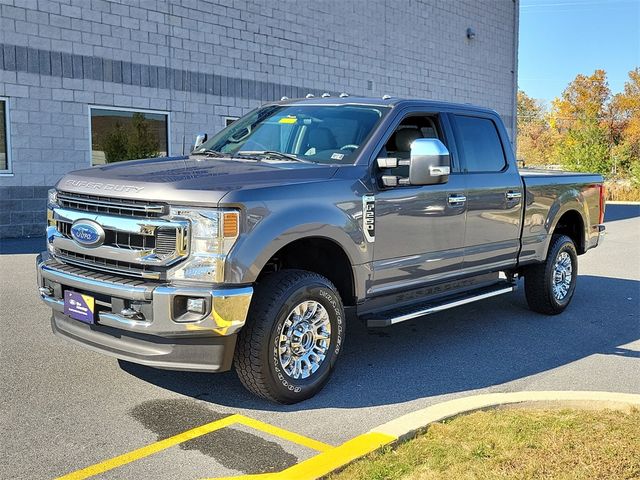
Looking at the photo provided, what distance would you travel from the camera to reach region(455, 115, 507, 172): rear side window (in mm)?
6289

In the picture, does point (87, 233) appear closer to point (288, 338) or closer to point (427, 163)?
point (288, 338)

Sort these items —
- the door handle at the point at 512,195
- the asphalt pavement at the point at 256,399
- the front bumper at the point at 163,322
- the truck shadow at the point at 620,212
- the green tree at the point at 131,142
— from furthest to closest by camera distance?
the truck shadow at the point at 620,212 < the green tree at the point at 131,142 < the door handle at the point at 512,195 < the front bumper at the point at 163,322 < the asphalt pavement at the point at 256,399

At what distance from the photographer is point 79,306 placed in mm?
4395

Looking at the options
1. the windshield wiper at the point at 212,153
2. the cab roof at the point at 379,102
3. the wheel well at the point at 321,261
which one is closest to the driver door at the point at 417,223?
the cab roof at the point at 379,102

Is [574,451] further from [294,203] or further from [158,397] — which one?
[158,397]

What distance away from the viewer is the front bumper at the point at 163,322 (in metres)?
4.04

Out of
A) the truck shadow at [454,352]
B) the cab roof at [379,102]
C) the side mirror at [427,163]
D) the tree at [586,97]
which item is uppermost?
the tree at [586,97]

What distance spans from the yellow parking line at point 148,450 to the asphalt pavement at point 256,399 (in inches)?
1.8

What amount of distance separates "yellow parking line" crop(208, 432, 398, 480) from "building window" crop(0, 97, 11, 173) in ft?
35.8

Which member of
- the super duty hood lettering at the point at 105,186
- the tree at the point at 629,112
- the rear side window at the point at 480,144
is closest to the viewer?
the super duty hood lettering at the point at 105,186

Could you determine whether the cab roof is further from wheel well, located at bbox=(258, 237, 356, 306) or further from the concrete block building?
the concrete block building

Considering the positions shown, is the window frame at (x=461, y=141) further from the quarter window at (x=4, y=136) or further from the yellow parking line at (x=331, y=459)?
the quarter window at (x=4, y=136)

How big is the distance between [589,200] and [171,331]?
5.75 m

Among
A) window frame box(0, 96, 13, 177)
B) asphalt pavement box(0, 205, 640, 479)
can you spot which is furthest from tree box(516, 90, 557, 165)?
asphalt pavement box(0, 205, 640, 479)
